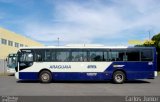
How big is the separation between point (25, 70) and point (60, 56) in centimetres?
276

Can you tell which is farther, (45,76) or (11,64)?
→ (11,64)

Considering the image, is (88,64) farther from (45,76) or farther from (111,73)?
(45,76)

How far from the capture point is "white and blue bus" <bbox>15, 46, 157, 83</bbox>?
23422mm

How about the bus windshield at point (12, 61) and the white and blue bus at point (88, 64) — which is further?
the bus windshield at point (12, 61)

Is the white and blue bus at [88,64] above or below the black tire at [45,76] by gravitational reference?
above

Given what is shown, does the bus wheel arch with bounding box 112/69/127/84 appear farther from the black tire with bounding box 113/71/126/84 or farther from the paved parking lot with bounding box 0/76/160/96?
the paved parking lot with bounding box 0/76/160/96

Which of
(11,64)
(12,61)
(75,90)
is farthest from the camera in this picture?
(12,61)

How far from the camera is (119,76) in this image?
23516mm

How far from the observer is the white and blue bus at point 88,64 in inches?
922

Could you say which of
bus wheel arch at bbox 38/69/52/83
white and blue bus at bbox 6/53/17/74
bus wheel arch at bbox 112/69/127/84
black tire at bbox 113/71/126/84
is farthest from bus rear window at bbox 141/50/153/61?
white and blue bus at bbox 6/53/17/74

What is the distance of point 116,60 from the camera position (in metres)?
23.5

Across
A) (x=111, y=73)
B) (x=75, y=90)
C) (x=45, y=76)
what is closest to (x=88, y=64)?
(x=111, y=73)

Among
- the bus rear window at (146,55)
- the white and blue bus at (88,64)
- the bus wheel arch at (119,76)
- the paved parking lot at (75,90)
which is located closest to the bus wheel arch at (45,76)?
the white and blue bus at (88,64)

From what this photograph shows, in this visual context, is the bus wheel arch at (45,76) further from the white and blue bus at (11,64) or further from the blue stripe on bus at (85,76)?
the white and blue bus at (11,64)
